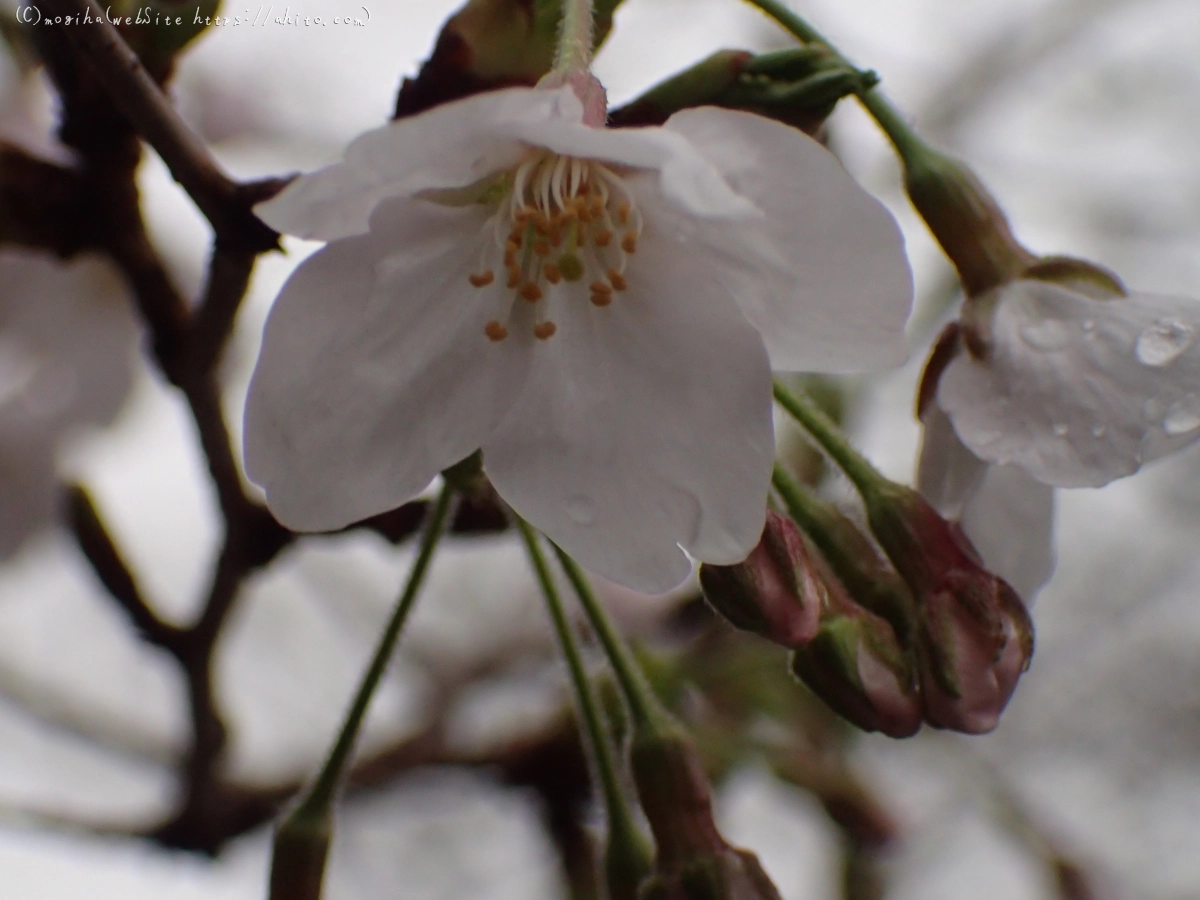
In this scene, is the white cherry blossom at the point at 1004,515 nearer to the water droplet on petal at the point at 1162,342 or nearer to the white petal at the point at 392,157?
the water droplet on petal at the point at 1162,342

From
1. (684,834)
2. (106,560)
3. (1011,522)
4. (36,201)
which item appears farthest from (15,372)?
(1011,522)

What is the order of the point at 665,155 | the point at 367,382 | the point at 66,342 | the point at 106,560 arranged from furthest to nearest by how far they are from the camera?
1. the point at 66,342
2. the point at 106,560
3. the point at 367,382
4. the point at 665,155

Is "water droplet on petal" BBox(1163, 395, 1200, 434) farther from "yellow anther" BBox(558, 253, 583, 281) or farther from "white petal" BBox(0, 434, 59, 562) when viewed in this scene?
"white petal" BBox(0, 434, 59, 562)

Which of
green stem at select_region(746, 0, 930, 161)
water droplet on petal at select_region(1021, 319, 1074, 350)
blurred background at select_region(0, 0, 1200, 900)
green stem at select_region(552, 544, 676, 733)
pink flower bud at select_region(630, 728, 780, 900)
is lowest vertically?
blurred background at select_region(0, 0, 1200, 900)

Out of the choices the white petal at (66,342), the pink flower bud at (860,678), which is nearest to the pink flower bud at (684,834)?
the pink flower bud at (860,678)

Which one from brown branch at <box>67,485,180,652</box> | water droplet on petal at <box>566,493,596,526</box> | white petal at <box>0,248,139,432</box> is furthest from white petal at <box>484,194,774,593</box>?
white petal at <box>0,248,139,432</box>

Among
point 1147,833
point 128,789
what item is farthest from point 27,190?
point 1147,833

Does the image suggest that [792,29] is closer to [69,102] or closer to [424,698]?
[69,102]

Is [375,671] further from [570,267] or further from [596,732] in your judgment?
[570,267]
